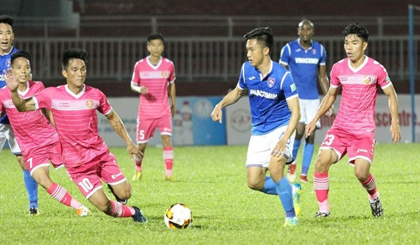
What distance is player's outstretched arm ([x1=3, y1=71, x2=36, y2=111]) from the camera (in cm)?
828

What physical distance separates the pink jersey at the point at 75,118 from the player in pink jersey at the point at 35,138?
810 mm

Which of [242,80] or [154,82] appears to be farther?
[154,82]

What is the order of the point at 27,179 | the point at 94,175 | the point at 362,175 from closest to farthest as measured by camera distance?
the point at 94,175 → the point at 362,175 → the point at 27,179

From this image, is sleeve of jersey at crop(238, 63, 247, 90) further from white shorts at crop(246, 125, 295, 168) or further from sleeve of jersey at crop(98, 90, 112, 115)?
sleeve of jersey at crop(98, 90, 112, 115)

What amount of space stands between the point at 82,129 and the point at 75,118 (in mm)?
127

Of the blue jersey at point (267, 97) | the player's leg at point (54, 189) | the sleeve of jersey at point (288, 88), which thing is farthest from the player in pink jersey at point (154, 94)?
the sleeve of jersey at point (288, 88)

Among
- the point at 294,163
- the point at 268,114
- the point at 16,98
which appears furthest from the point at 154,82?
the point at 16,98

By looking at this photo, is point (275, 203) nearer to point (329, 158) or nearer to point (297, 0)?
point (329, 158)

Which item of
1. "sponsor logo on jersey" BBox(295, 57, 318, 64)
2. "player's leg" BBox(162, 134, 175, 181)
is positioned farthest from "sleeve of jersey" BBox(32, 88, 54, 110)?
"sponsor logo on jersey" BBox(295, 57, 318, 64)

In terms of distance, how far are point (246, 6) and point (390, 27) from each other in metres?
4.40

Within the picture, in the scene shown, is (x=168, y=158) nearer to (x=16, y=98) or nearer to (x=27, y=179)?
(x=27, y=179)

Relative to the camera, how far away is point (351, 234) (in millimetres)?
7797

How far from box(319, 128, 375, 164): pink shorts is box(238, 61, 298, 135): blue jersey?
26.1 inches

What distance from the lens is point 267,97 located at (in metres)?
8.62
